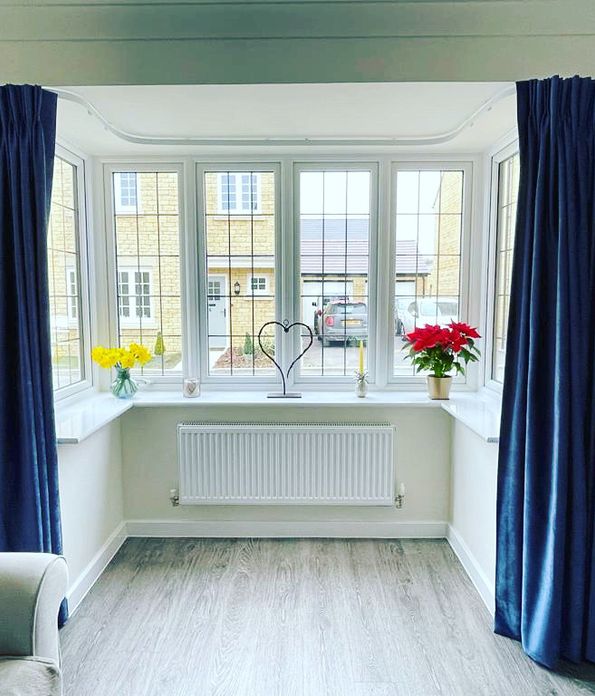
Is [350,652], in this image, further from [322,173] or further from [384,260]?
[322,173]

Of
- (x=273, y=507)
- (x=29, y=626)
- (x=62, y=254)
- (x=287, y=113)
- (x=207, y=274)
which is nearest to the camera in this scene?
(x=29, y=626)

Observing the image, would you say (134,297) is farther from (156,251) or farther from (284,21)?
(284,21)

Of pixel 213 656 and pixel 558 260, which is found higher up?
pixel 558 260

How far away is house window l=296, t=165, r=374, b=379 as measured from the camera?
295cm

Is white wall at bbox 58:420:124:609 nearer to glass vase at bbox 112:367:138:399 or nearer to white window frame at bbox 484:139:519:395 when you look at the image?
glass vase at bbox 112:367:138:399

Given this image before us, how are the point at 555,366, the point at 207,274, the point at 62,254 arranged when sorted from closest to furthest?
the point at 555,366 < the point at 62,254 < the point at 207,274

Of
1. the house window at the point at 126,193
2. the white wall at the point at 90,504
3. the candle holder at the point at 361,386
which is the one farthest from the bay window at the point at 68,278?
the candle holder at the point at 361,386

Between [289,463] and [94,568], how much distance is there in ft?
3.86

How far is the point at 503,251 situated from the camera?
9.00 ft

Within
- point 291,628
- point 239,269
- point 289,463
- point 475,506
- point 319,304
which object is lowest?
point 291,628

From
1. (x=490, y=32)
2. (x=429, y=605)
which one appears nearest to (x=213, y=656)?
(x=429, y=605)

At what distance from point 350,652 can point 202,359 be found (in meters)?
1.82

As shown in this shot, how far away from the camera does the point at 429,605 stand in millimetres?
2281

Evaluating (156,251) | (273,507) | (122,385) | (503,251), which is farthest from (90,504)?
(503,251)
